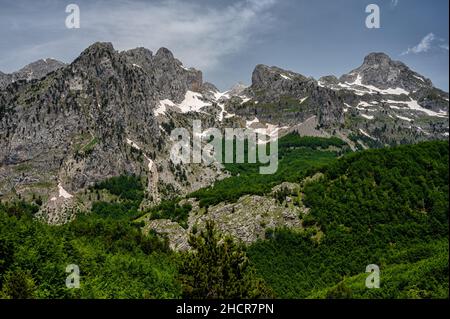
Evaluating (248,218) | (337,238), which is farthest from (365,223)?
(248,218)

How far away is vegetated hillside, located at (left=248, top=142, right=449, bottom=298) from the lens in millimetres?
126938

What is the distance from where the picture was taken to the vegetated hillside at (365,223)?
126938 millimetres

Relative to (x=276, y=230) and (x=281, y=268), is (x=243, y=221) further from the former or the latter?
(x=281, y=268)

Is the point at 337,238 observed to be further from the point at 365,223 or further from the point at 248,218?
the point at 248,218

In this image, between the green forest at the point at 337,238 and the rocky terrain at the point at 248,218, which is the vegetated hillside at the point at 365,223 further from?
the rocky terrain at the point at 248,218

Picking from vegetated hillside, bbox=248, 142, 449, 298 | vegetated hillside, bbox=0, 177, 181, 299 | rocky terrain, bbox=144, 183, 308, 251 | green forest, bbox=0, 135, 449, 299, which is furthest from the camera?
rocky terrain, bbox=144, 183, 308, 251

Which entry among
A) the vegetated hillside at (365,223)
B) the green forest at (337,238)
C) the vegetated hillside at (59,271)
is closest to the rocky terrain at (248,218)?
the green forest at (337,238)

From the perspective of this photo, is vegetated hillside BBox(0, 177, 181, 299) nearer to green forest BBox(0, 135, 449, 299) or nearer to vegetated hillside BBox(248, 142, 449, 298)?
green forest BBox(0, 135, 449, 299)

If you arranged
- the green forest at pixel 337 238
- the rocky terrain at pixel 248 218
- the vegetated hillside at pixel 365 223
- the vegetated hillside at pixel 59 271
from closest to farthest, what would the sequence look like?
the vegetated hillside at pixel 59 271 < the green forest at pixel 337 238 < the vegetated hillside at pixel 365 223 < the rocky terrain at pixel 248 218

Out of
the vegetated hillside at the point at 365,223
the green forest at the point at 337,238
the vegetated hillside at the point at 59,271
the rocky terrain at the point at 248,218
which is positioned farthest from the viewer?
the rocky terrain at the point at 248,218

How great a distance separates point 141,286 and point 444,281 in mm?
44057

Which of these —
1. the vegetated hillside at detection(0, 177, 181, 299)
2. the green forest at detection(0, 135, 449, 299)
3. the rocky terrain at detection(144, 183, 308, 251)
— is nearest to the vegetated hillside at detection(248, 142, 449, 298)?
the green forest at detection(0, 135, 449, 299)
